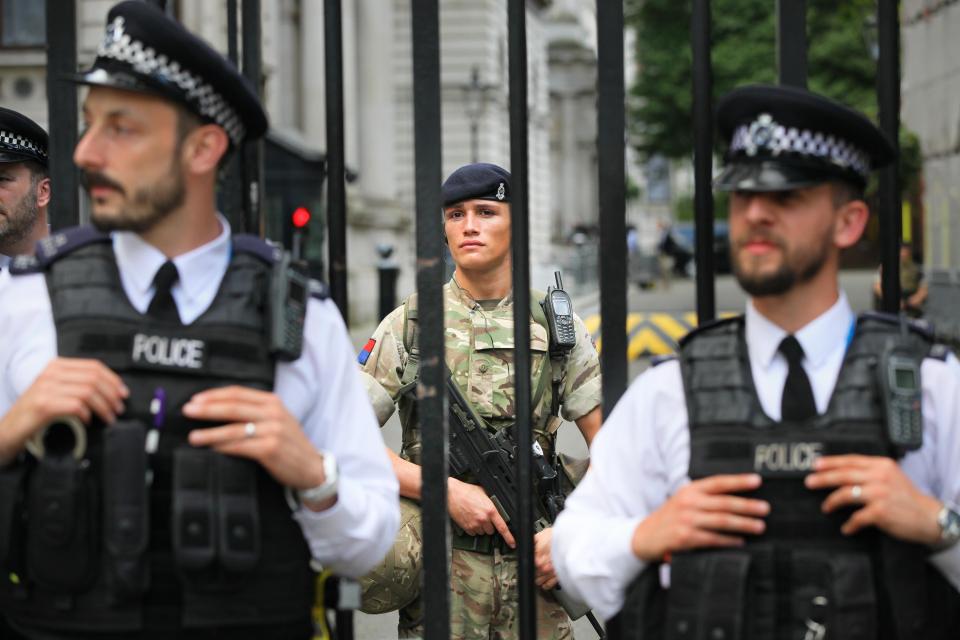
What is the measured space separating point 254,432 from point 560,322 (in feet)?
7.42

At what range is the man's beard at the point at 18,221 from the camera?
4.27 m

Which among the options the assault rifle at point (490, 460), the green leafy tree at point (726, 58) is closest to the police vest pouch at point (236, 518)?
the assault rifle at point (490, 460)

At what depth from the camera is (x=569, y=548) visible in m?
2.71

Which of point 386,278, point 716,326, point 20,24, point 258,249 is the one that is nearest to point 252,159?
point 258,249

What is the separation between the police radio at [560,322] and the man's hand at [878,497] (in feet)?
7.16

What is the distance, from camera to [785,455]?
255 cm

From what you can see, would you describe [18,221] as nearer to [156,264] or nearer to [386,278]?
[156,264]

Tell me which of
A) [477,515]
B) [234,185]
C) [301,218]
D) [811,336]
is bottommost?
[477,515]

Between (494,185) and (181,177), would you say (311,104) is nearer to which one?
(494,185)

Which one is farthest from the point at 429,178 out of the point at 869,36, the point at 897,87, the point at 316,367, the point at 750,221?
the point at 869,36

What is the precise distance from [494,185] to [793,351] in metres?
2.29

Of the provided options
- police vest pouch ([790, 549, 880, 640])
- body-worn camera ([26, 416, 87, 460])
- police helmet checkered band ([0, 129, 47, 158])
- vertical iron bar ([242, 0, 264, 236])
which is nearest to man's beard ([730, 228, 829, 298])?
police vest pouch ([790, 549, 880, 640])

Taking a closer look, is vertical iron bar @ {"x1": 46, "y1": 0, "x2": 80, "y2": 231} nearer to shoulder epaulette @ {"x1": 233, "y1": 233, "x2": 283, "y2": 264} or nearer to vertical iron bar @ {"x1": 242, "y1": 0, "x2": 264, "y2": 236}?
vertical iron bar @ {"x1": 242, "y1": 0, "x2": 264, "y2": 236}

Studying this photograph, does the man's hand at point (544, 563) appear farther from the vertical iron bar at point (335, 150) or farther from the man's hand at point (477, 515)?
the vertical iron bar at point (335, 150)
